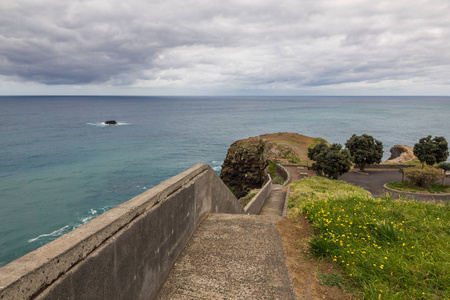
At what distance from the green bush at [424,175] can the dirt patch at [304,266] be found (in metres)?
31.7

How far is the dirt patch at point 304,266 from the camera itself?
4129 millimetres

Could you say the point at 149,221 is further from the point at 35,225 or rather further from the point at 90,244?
the point at 35,225

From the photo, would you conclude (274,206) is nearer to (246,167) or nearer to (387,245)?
(387,245)

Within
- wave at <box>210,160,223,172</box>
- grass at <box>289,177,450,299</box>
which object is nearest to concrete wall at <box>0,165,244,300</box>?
grass at <box>289,177,450,299</box>

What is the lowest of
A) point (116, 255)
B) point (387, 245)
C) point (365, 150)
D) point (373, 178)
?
point (373, 178)

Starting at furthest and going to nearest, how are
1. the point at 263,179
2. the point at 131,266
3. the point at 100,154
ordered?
the point at 100,154
the point at 263,179
the point at 131,266

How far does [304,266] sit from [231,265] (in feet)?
4.82

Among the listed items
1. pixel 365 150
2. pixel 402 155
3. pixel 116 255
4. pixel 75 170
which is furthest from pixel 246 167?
pixel 402 155

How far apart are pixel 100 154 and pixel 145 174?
57.7 ft

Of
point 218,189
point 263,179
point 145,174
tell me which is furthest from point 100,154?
point 218,189

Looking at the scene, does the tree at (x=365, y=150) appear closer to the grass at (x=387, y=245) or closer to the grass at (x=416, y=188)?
the grass at (x=416, y=188)

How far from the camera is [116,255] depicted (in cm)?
298

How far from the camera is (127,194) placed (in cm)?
3284

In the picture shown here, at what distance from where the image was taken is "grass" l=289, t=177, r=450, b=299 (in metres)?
4.09
